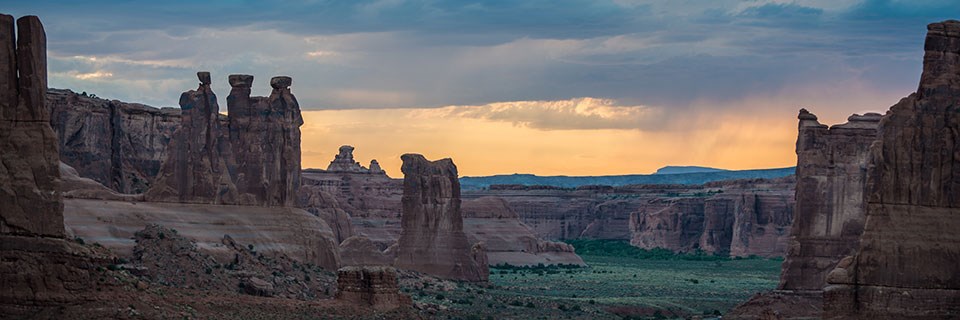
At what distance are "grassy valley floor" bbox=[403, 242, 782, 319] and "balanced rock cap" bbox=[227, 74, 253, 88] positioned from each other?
10.9 meters

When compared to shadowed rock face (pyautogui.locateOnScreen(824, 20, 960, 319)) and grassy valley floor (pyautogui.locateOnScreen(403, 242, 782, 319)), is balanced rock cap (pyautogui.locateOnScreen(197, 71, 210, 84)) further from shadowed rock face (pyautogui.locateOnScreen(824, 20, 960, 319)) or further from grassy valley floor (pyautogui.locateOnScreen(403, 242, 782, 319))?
shadowed rock face (pyautogui.locateOnScreen(824, 20, 960, 319))

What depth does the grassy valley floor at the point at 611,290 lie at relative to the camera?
81.6m

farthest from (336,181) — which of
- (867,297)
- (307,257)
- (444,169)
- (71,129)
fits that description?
(867,297)

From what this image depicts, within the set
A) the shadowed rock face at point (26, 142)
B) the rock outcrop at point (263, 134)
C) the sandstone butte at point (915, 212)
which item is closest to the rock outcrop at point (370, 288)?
the sandstone butte at point (915, 212)

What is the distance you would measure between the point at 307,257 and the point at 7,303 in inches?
1397

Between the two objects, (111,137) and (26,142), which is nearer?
(26,142)

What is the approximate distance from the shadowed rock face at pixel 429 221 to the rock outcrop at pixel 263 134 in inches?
711

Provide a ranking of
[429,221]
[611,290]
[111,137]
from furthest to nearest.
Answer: [611,290], [429,221], [111,137]

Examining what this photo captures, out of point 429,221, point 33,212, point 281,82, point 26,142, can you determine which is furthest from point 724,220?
point 26,142

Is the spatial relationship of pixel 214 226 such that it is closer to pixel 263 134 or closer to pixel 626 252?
pixel 263 134

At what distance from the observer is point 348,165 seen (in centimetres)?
17262

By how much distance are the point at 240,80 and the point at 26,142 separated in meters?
38.7

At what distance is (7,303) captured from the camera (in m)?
43.0

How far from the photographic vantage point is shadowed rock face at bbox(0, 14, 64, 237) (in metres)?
43.0
